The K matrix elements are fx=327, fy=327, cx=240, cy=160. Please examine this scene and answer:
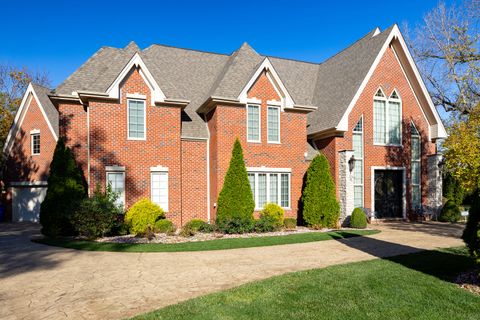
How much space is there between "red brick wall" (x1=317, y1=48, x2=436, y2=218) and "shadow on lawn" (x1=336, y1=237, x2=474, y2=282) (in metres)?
6.39

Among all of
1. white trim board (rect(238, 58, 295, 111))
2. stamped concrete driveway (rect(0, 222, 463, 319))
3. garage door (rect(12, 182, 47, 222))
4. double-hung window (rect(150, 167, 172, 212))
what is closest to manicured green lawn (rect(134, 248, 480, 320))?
stamped concrete driveway (rect(0, 222, 463, 319))

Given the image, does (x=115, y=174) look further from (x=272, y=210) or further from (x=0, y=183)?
(x=0, y=183)

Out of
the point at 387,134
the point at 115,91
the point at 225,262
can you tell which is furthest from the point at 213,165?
the point at 387,134

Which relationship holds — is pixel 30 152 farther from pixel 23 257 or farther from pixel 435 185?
pixel 435 185

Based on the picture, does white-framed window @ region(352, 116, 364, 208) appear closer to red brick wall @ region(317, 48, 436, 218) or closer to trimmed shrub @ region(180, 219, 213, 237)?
red brick wall @ region(317, 48, 436, 218)

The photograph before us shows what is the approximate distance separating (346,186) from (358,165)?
82.2 inches

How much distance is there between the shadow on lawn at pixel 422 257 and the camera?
788 centimetres

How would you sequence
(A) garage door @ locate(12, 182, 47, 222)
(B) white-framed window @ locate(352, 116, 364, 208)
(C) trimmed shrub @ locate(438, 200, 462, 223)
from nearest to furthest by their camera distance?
(B) white-framed window @ locate(352, 116, 364, 208) < (C) trimmed shrub @ locate(438, 200, 462, 223) < (A) garage door @ locate(12, 182, 47, 222)

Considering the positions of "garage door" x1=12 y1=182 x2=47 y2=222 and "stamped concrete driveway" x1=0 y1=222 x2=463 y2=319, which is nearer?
"stamped concrete driveway" x1=0 y1=222 x2=463 y2=319

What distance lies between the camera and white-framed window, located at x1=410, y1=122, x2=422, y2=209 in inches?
764

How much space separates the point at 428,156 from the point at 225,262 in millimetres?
16179

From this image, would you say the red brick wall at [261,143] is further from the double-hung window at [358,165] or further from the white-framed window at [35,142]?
the white-framed window at [35,142]

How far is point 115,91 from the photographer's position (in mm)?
14766

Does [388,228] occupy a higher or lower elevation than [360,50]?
lower
